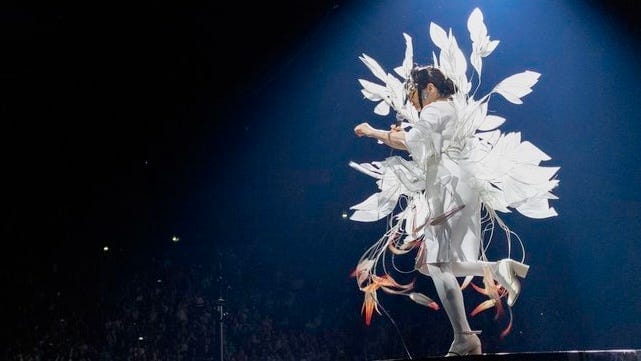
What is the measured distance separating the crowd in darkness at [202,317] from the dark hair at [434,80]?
3179 mm

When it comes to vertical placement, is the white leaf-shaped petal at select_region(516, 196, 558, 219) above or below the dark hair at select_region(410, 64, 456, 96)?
below

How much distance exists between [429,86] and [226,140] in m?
3.07

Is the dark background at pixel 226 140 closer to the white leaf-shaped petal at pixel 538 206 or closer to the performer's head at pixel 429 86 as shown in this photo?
the performer's head at pixel 429 86

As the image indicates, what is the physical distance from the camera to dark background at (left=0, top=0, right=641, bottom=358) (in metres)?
4.94

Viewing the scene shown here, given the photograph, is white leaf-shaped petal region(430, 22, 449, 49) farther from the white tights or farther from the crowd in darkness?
the crowd in darkness

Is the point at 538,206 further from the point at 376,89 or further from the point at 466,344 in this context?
the point at 376,89

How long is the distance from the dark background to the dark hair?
7.39 ft

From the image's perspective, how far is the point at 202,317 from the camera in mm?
5695

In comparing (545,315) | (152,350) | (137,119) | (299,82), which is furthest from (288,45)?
(545,315)

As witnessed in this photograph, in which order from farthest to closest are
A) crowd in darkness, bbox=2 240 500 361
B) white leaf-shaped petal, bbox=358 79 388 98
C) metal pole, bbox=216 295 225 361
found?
metal pole, bbox=216 295 225 361 < crowd in darkness, bbox=2 240 500 361 < white leaf-shaped petal, bbox=358 79 388 98

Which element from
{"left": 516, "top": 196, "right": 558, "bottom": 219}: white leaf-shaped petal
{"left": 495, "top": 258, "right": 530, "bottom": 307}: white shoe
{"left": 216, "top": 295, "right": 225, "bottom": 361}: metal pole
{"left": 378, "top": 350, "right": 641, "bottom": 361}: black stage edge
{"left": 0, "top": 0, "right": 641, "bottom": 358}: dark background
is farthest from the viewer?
{"left": 216, "top": 295, "right": 225, "bottom": 361}: metal pole

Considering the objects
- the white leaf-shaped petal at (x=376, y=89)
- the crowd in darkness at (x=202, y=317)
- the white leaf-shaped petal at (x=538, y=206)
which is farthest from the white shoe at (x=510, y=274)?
the crowd in darkness at (x=202, y=317)

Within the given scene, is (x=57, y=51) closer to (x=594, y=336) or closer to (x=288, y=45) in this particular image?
(x=288, y=45)

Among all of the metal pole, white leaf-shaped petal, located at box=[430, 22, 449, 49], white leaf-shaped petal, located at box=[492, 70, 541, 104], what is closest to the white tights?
white leaf-shaped petal, located at box=[492, 70, 541, 104]
